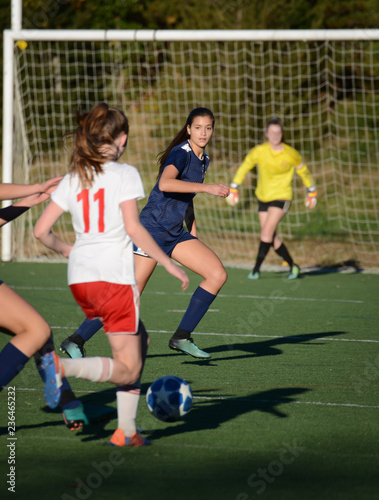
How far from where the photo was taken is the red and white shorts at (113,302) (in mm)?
3402

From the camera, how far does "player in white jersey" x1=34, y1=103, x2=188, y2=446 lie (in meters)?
3.37

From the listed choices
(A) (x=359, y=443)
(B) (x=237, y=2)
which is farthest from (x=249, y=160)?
(B) (x=237, y=2)

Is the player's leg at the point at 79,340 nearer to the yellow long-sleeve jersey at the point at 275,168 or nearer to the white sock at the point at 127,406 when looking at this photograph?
the white sock at the point at 127,406

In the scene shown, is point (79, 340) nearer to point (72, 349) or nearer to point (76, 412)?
point (72, 349)

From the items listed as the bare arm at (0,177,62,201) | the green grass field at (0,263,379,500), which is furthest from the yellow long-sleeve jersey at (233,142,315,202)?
the bare arm at (0,177,62,201)

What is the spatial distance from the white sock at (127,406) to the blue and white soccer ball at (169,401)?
1.16 feet

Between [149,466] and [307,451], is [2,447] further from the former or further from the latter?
[307,451]

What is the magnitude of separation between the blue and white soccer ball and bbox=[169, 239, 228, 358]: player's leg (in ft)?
5.24

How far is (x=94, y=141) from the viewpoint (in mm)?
3443

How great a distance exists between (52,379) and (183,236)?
2635 millimetres

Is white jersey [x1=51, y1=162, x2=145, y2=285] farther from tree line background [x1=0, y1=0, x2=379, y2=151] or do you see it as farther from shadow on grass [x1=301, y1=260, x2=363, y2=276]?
tree line background [x1=0, y1=0, x2=379, y2=151]

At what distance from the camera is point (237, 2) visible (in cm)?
1891

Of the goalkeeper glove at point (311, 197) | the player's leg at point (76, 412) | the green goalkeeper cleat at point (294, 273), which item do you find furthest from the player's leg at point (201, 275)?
the green goalkeeper cleat at point (294, 273)

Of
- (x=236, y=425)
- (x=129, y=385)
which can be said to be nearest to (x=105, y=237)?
(x=129, y=385)
